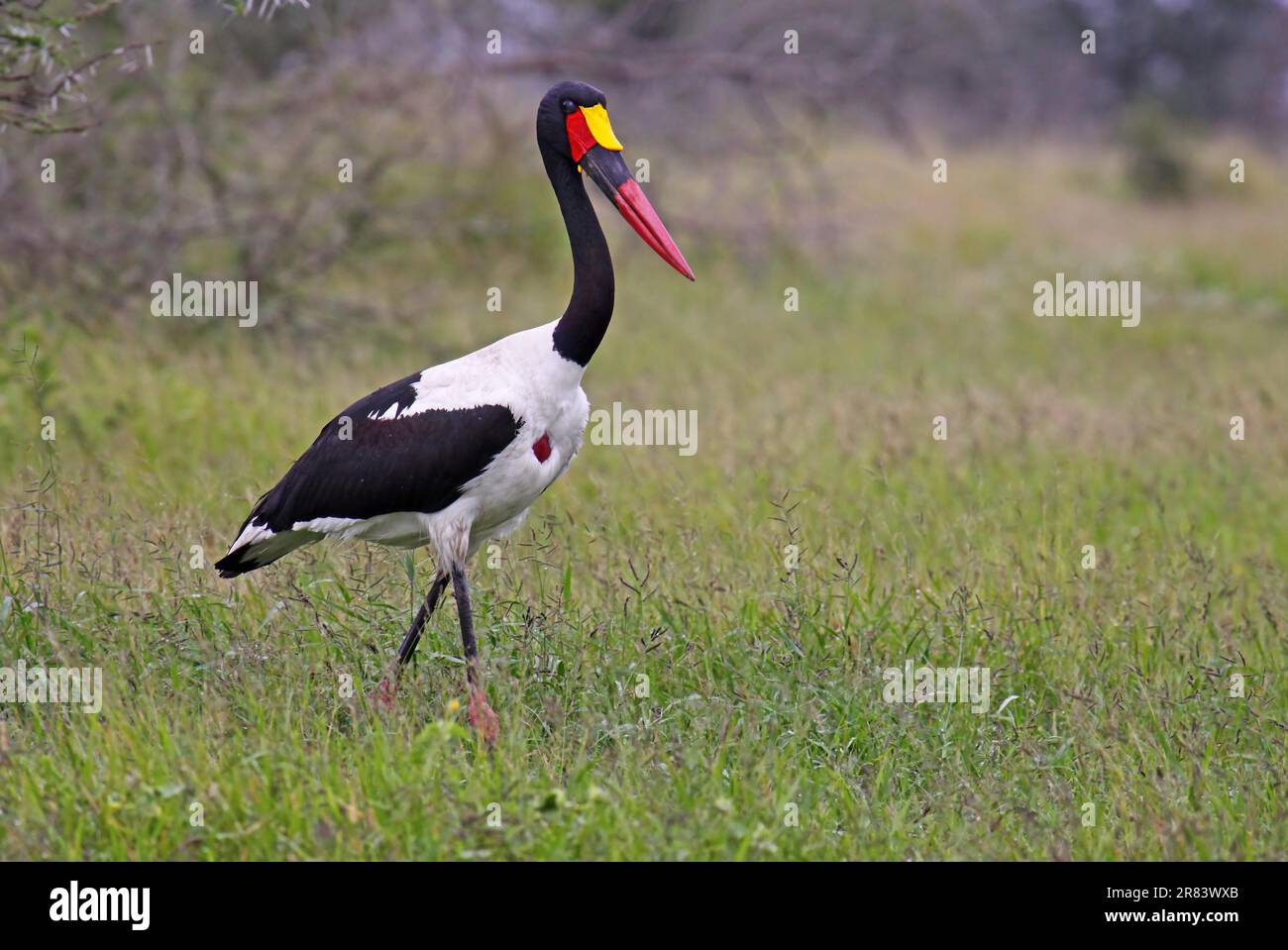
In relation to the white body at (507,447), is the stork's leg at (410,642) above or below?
below

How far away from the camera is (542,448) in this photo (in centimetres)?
455

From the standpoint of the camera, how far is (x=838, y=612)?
5.18 metres

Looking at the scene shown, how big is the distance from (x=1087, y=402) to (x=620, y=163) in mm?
4549

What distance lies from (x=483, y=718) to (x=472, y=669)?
0.21 metres

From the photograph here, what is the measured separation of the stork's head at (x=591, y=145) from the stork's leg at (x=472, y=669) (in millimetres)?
1119

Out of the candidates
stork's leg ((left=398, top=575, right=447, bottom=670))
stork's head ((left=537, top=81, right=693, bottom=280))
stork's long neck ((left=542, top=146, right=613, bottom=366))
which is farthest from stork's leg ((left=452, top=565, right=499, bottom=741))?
stork's head ((left=537, top=81, right=693, bottom=280))

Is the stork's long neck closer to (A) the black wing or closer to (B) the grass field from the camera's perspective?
(A) the black wing

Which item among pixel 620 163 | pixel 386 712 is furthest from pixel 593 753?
pixel 620 163

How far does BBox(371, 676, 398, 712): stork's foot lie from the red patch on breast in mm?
748

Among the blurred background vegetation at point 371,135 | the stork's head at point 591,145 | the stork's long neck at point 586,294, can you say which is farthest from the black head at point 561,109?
the blurred background vegetation at point 371,135

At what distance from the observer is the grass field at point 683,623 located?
12.4 ft

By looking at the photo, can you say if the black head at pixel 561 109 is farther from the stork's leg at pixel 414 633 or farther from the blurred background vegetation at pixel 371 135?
the blurred background vegetation at pixel 371 135

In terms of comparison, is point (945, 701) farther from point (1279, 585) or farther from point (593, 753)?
point (1279, 585)

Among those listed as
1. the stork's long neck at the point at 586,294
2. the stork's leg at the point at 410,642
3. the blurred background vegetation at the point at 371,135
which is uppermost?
the blurred background vegetation at the point at 371,135
